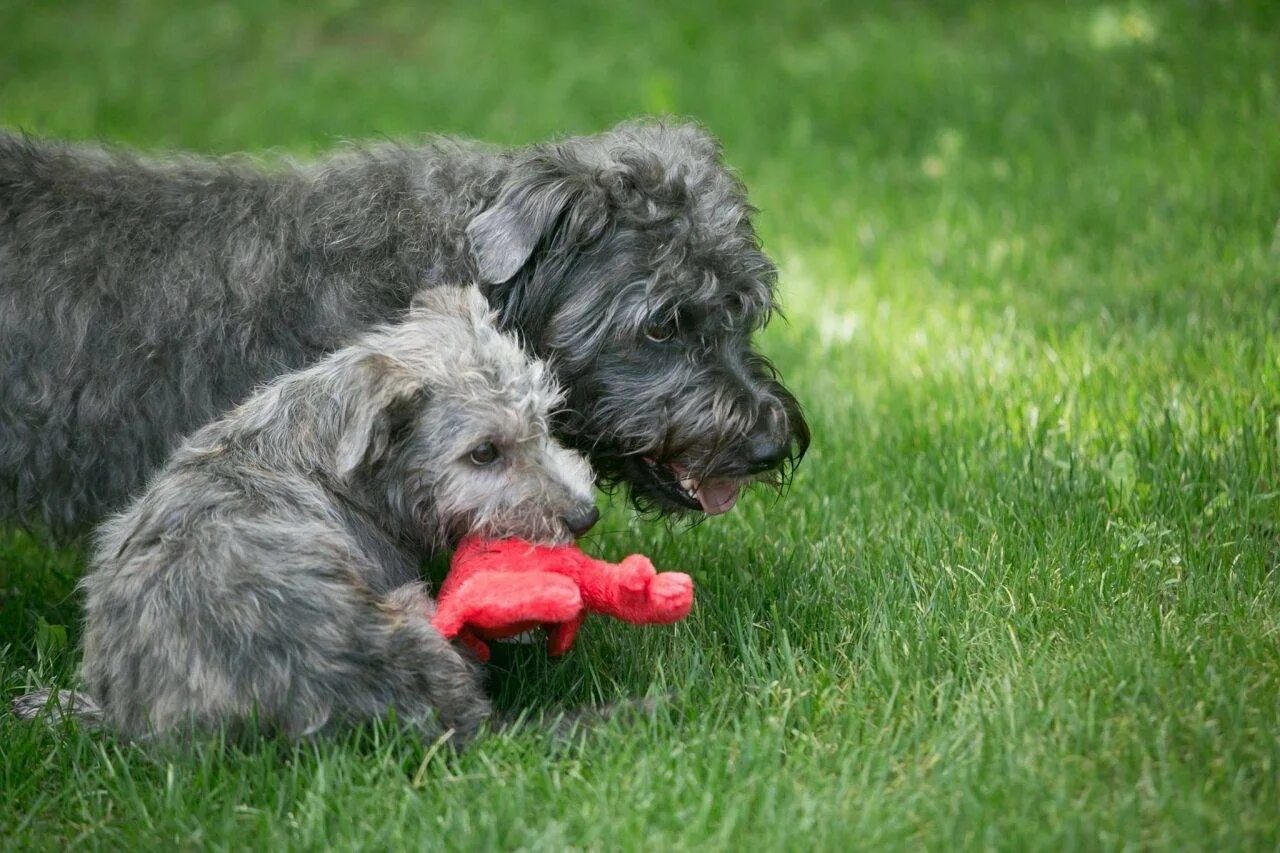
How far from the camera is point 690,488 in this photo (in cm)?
451

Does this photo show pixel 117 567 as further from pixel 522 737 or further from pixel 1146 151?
pixel 1146 151

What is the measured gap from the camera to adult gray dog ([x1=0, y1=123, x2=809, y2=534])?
4.34 metres

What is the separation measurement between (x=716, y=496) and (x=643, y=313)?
67cm

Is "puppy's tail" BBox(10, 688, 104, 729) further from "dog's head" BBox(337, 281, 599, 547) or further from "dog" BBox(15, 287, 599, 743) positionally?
"dog's head" BBox(337, 281, 599, 547)

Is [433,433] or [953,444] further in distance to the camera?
[953,444]

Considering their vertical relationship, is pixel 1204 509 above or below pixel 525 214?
below

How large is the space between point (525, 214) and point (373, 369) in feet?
2.58

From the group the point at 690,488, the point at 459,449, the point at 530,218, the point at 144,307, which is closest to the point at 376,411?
the point at 459,449

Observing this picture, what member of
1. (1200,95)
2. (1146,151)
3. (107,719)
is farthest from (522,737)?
(1200,95)

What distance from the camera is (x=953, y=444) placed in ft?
18.5

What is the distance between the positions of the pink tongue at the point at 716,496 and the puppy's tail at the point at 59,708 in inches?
76.9

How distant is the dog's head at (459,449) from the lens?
393 centimetres

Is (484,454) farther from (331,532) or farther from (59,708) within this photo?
(59,708)

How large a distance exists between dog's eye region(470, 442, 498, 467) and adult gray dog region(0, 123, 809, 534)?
0.45 meters
